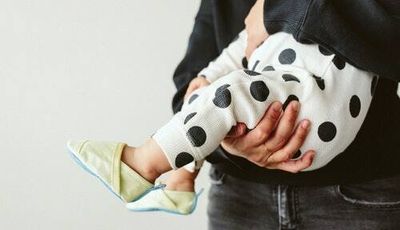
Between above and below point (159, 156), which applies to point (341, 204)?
below

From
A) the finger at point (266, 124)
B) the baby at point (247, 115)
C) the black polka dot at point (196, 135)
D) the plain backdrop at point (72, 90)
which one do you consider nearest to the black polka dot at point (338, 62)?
the baby at point (247, 115)

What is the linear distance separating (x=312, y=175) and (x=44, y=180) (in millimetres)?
796

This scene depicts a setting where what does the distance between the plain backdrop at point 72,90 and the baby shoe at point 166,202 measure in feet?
1.81

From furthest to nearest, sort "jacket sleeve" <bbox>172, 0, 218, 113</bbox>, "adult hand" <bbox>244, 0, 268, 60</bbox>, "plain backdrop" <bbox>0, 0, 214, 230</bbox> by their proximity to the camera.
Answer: "plain backdrop" <bbox>0, 0, 214, 230</bbox> → "jacket sleeve" <bbox>172, 0, 218, 113</bbox> → "adult hand" <bbox>244, 0, 268, 60</bbox>

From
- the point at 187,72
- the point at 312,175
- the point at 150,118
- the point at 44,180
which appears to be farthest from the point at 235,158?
the point at 44,180

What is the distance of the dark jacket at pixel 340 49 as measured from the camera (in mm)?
656

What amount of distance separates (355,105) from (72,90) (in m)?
0.80

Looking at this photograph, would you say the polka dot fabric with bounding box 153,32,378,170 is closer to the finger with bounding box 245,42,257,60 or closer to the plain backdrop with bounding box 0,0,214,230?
the finger with bounding box 245,42,257,60

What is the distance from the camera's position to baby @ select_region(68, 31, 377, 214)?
25.7 inches

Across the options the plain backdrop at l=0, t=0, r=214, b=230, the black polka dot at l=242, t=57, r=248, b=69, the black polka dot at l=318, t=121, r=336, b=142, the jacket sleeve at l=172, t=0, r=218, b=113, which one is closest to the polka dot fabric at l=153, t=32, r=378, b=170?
the black polka dot at l=318, t=121, r=336, b=142

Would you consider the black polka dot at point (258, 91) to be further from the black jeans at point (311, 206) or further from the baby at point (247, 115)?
the black jeans at point (311, 206)

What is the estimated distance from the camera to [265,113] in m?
0.66

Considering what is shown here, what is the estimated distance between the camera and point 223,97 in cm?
65

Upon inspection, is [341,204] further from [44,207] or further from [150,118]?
[44,207]
